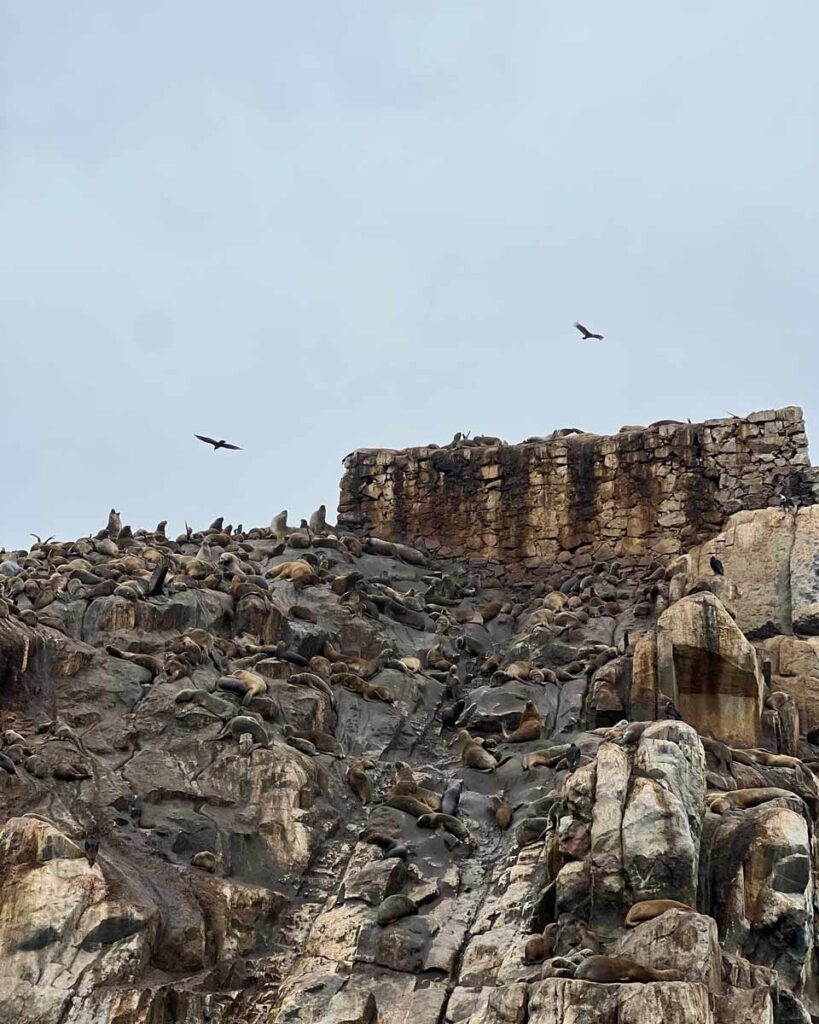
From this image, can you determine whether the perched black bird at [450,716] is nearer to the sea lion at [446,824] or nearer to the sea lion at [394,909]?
the sea lion at [446,824]

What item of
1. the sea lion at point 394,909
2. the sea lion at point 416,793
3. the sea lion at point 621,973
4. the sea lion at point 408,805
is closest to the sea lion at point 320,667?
the sea lion at point 416,793

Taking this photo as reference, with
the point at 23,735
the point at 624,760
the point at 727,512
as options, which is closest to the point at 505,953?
the point at 624,760

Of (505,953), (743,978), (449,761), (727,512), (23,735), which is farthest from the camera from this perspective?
(727,512)

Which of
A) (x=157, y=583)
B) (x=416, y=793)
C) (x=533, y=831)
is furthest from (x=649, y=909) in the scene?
(x=157, y=583)

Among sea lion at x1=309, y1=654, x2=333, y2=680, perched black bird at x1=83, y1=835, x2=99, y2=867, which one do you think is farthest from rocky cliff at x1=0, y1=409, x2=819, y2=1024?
sea lion at x1=309, y1=654, x2=333, y2=680

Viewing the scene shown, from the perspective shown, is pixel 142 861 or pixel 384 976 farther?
→ pixel 142 861

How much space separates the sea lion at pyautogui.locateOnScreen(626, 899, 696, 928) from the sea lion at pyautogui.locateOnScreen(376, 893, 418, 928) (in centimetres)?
342

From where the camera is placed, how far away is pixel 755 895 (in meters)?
20.6

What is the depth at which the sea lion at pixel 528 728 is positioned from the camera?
27.7m

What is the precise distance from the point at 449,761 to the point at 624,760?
6436mm

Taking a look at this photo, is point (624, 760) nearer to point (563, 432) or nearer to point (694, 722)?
point (694, 722)

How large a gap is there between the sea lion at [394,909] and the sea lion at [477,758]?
4.85 meters

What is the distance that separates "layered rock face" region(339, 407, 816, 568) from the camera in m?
36.6

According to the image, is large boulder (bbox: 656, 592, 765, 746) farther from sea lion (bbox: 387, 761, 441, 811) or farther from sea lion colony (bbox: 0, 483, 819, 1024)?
sea lion (bbox: 387, 761, 441, 811)
